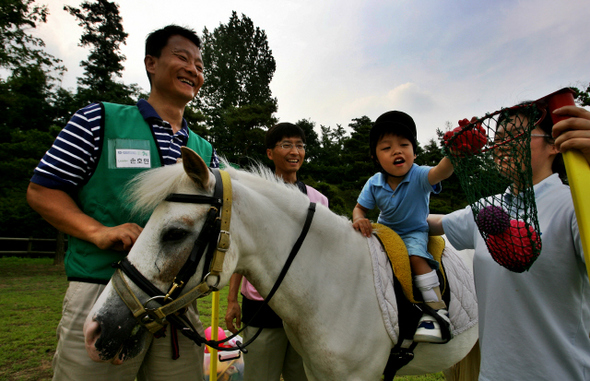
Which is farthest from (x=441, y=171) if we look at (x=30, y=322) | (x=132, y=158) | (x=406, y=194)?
(x=30, y=322)

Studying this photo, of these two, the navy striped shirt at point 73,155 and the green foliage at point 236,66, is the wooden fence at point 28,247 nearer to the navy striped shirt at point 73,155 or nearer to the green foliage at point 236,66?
the green foliage at point 236,66

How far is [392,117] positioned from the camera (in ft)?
8.33

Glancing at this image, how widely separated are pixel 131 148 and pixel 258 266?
A: 1104 millimetres

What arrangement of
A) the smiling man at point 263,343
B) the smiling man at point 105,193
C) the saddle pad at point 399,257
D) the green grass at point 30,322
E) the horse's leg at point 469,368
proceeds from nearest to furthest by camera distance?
the smiling man at point 105,193 < the saddle pad at point 399,257 < the smiling man at point 263,343 < the horse's leg at point 469,368 < the green grass at point 30,322

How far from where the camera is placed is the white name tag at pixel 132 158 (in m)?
1.72

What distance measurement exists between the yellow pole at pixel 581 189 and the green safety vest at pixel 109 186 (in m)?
2.13

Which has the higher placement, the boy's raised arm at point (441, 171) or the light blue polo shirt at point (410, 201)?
the boy's raised arm at point (441, 171)

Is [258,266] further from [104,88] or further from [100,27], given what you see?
[100,27]

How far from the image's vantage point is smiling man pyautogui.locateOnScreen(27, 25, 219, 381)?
1.55 metres

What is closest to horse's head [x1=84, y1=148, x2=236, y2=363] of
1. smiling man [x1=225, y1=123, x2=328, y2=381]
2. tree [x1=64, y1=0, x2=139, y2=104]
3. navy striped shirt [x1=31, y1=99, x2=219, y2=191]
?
navy striped shirt [x1=31, y1=99, x2=219, y2=191]

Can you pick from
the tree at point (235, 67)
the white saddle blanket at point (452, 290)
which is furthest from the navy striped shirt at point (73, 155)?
the tree at point (235, 67)

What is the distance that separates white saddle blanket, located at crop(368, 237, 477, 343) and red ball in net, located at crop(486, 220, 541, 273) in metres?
0.76

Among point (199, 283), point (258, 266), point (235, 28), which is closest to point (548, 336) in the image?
point (258, 266)

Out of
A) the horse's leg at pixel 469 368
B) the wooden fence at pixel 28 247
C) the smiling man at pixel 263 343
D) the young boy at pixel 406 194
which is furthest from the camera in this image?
the wooden fence at pixel 28 247
